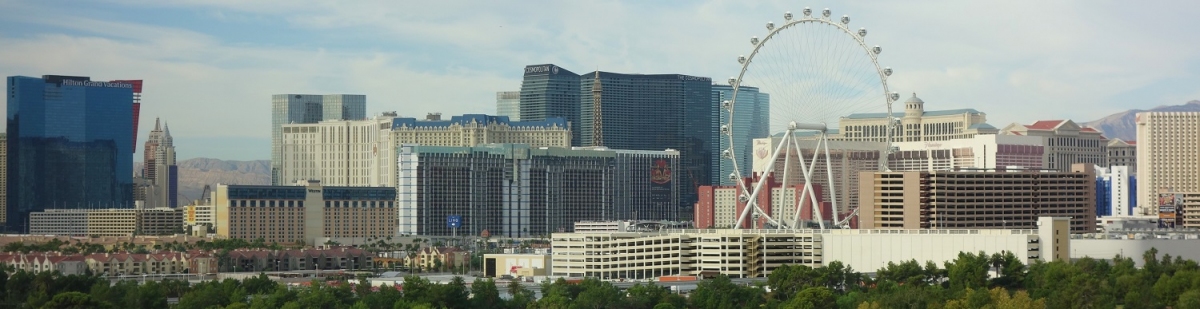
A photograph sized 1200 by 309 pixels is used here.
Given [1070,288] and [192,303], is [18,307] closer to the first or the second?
[192,303]

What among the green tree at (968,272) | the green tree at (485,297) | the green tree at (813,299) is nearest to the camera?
the green tree at (813,299)

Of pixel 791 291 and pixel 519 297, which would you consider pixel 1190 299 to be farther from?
pixel 519 297

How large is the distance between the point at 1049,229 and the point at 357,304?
67.0 metres

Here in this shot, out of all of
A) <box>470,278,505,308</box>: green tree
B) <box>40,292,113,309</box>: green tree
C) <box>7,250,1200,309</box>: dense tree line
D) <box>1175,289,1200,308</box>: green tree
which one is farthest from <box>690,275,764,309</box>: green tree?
<box>40,292,113,309</box>: green tree

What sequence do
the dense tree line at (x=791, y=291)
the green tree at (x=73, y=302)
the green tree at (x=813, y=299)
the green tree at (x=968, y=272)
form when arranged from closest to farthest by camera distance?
the dense tree line at (x=791, y=291) < the green tree at (x=73, y=302) < the green tree at (x=813, y=299) < the green tree at (x=968, y=272)

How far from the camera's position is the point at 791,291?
170 metres

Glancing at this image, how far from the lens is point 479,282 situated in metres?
172

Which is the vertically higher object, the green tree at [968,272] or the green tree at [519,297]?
the green tree at [968,272]

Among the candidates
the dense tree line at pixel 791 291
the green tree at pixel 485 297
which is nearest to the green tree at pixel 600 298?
the dense tree line at pixel 791 291

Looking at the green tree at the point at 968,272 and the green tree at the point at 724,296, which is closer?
the green tree at the point at 724,296

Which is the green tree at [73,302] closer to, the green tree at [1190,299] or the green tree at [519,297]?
the green tree at [519,297]

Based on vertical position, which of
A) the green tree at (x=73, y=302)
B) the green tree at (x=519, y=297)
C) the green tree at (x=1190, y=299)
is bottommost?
the green tree at (x=519, y=297)

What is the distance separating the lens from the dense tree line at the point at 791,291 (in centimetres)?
14825

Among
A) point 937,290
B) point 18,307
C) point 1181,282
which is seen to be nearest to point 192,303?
point 18,307
